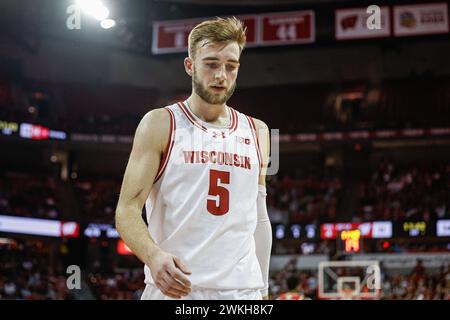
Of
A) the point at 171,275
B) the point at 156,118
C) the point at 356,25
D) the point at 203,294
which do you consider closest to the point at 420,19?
the point at 356,25

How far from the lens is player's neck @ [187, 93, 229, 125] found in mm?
3051

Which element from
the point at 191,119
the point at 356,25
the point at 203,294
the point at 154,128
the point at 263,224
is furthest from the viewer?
the point at 356,25

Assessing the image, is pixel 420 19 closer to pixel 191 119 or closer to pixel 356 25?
pixel 356 25

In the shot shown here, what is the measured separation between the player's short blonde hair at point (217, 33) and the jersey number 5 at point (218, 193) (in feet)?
1.79

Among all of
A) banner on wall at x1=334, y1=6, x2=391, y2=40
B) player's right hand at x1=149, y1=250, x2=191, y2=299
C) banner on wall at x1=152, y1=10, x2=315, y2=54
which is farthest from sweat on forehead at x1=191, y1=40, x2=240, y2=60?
banner on wall at x1=152, y1=10, x2=315, y2=54

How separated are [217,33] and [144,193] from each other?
0.76m

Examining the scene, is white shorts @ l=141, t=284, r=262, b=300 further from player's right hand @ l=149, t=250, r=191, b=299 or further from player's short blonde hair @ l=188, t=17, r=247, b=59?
player's short blonde hair @ l=188, t=17, r=247, b=59

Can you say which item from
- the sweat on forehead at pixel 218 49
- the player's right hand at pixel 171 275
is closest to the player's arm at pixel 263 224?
the sweat on forehead at pixel 218 49

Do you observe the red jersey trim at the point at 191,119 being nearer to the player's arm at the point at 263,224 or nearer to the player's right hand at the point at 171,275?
the player's arm at the point at 263,224

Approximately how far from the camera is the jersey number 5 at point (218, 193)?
283cm

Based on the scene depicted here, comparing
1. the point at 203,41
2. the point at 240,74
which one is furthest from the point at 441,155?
the point at 203,41

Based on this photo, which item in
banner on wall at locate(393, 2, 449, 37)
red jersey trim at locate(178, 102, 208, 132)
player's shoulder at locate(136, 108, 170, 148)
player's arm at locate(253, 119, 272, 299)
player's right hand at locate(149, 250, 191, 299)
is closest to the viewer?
player's right hand at locate(149, 250, 191, 299)

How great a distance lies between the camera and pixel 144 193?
110 inches

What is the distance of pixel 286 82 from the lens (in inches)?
1047
